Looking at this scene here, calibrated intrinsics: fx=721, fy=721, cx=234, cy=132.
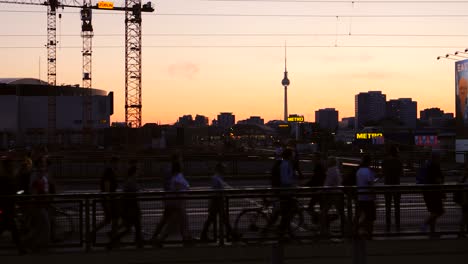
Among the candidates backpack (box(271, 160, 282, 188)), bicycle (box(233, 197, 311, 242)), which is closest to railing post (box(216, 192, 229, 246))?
bicycle (box(233, 197, 311, 242))

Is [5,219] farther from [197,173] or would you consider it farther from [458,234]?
[197,173]

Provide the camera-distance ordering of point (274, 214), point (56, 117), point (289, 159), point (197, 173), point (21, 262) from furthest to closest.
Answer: point (56, 117) < point (197, 173) < point (289, 159) < point (274, 214) < point (21, 262)

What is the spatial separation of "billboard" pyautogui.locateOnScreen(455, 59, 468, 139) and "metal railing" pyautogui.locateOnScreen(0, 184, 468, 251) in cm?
5456

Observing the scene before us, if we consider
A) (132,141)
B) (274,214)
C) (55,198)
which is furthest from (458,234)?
(132,141)

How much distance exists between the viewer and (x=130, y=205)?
12.0 metres

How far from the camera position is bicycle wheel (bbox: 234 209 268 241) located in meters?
A: 12.2

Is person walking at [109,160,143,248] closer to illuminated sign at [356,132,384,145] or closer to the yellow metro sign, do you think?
illuminated sign at [356,132,384,145]

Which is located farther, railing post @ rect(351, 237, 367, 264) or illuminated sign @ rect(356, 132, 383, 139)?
illuminated sign @ rect(356, 132, 383, 139)

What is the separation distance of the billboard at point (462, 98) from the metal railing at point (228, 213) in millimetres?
54559

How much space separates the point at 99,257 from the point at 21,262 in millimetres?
1213

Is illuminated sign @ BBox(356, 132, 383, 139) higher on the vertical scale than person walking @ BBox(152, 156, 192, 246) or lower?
higher

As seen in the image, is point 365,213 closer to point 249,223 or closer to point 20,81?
point 249,223

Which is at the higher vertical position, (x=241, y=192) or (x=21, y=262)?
(x=241, y=192)

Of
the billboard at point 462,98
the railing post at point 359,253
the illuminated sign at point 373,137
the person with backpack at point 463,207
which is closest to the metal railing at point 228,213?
the person with backpack at point 463,207
